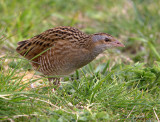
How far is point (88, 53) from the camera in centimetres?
427

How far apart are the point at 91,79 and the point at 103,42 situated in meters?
0.55

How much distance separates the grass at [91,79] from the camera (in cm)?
314

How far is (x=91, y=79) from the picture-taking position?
428 centimetres

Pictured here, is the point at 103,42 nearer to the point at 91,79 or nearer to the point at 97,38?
the point at 97,38

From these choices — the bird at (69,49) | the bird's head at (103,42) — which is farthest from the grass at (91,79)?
the bird's head at (103,42)

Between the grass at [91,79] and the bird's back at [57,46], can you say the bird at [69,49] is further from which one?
the grass at [91,79]

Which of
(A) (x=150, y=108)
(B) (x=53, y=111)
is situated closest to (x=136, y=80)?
(A) (x=150, y=108)

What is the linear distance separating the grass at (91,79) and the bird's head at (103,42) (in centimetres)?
36

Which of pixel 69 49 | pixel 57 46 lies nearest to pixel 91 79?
pixel 69 49

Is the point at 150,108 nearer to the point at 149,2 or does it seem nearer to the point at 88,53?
the point at 88,53

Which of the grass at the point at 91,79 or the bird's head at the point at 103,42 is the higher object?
the bird's head at the point at 103,42

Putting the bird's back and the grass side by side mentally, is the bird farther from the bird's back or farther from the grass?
the grass

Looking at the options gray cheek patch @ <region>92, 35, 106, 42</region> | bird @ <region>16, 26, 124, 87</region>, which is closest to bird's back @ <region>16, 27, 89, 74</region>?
bird @ <region>16, 26, 124, 87</region>

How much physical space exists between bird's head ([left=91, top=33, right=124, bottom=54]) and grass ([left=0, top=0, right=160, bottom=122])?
364 mm
